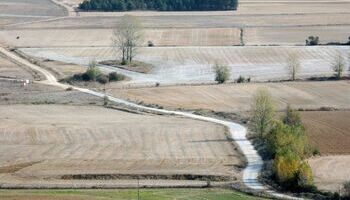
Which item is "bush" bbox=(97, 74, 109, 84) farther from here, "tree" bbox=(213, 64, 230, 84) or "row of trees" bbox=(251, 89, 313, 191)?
"row of trees" bbox=(251, 89, 313, 191)

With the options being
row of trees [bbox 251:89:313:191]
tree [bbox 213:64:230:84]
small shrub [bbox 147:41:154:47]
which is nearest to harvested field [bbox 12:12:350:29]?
small shrub [bbox 147:41:154:47]

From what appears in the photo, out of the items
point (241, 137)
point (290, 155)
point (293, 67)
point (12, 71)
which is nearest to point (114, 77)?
point (12, 71)

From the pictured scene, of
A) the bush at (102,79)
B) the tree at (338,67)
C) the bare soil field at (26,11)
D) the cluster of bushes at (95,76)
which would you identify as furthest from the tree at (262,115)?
the bare soil field at (26,11)

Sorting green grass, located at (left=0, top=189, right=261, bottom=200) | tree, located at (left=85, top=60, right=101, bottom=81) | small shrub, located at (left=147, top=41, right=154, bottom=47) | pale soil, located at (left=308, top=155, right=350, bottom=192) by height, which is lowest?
green grass, located at (left=0, top=189, right=261, bottom=200)

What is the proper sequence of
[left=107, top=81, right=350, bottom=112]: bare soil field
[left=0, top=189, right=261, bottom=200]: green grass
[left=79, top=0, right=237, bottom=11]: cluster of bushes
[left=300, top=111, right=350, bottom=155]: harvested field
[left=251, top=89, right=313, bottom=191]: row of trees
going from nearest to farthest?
[left=0, top=189, right=261, bottom=200]: green grass, [left=251, top=89, right=313, bottom=191]: row of trees, [left=300, top=111, right=350, bottom=155]: harvested field, [left=107, top=81, right=350, bottom=112]: bare soil field, [left=79, top=0, right=237, bottom=11]: cluster of bushes

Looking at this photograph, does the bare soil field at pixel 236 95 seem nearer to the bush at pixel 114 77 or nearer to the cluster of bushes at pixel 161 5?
the bush at pixel 114 77

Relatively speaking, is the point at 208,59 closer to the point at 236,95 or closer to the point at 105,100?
the point at 236,95
